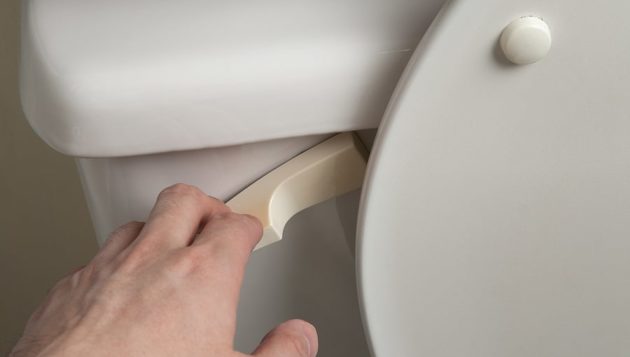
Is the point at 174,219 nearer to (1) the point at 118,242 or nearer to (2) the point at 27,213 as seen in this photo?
(1) the point at 118,242

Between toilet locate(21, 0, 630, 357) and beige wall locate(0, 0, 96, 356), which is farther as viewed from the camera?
beige wall locate(0, 0, 96, 356)

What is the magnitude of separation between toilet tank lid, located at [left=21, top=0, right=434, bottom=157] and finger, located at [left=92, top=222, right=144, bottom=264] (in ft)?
0.11

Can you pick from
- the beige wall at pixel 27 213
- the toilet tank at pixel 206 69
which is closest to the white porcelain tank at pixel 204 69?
the toilet tank at pixel 206 69

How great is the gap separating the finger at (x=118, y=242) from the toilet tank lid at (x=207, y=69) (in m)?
0.03

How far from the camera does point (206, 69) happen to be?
391mm

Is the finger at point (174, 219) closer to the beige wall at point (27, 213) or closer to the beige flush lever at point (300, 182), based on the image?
the beige flush lever at point (300, 182)

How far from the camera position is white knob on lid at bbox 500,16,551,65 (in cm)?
35

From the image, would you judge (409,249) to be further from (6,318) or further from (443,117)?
(6,318)

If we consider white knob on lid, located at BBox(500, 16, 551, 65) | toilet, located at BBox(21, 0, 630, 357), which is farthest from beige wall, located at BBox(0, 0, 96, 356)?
white knob on lid, located at BBox(500, 16, 551, 65)

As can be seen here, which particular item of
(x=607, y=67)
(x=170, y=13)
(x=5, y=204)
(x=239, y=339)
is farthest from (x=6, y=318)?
(x=607, y=67)

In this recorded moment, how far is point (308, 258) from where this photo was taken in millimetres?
475

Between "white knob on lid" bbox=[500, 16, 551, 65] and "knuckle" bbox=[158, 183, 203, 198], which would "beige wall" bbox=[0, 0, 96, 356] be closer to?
"knuckle" bbox=[158, 183, 203, 198]

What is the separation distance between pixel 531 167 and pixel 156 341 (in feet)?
0.57

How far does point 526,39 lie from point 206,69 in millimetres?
131
